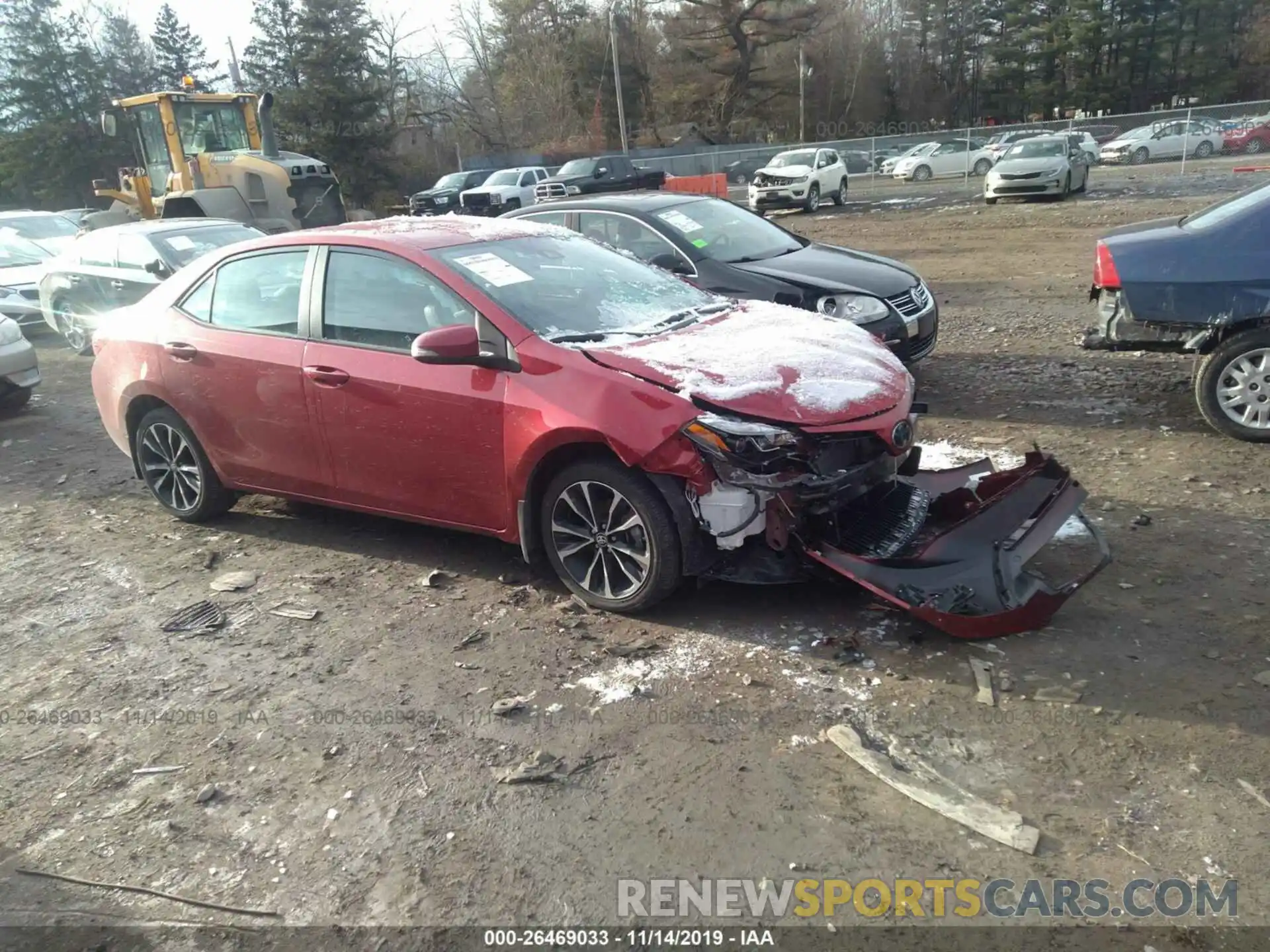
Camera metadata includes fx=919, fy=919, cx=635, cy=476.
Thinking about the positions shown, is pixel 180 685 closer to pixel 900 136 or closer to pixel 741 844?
pixel 741 844

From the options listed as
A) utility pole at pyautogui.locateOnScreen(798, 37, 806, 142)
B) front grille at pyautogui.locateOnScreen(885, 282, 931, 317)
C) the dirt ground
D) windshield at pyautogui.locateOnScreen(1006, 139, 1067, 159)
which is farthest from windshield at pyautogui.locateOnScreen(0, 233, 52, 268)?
utility pole at pyautogui.locateOnScreen(798, 37, 806, 142)

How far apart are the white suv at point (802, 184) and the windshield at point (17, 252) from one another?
58.5 ft

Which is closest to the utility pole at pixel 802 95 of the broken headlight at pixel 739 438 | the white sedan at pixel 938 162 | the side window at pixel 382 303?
the white sedan at pixel 938 162

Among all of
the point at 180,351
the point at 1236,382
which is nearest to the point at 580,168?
the point at 180,351

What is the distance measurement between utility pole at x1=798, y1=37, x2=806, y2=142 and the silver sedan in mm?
34036

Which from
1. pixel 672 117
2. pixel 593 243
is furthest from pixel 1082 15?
pixel 593 243

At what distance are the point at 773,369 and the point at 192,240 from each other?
371 inches

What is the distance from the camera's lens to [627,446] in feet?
13.0

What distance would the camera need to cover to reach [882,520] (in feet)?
13.9

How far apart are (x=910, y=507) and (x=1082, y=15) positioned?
65.0m

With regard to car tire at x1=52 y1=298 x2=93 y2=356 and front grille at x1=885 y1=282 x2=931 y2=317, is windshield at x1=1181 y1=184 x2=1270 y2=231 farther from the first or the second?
car tire at x1=52 y1=298 x2=93 y2=356

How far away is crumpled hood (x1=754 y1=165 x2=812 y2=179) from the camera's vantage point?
26234 mm

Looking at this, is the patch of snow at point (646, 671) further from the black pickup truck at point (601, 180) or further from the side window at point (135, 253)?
the black pickup truck at point (601, 180)

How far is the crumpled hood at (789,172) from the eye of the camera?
26.2 metres
